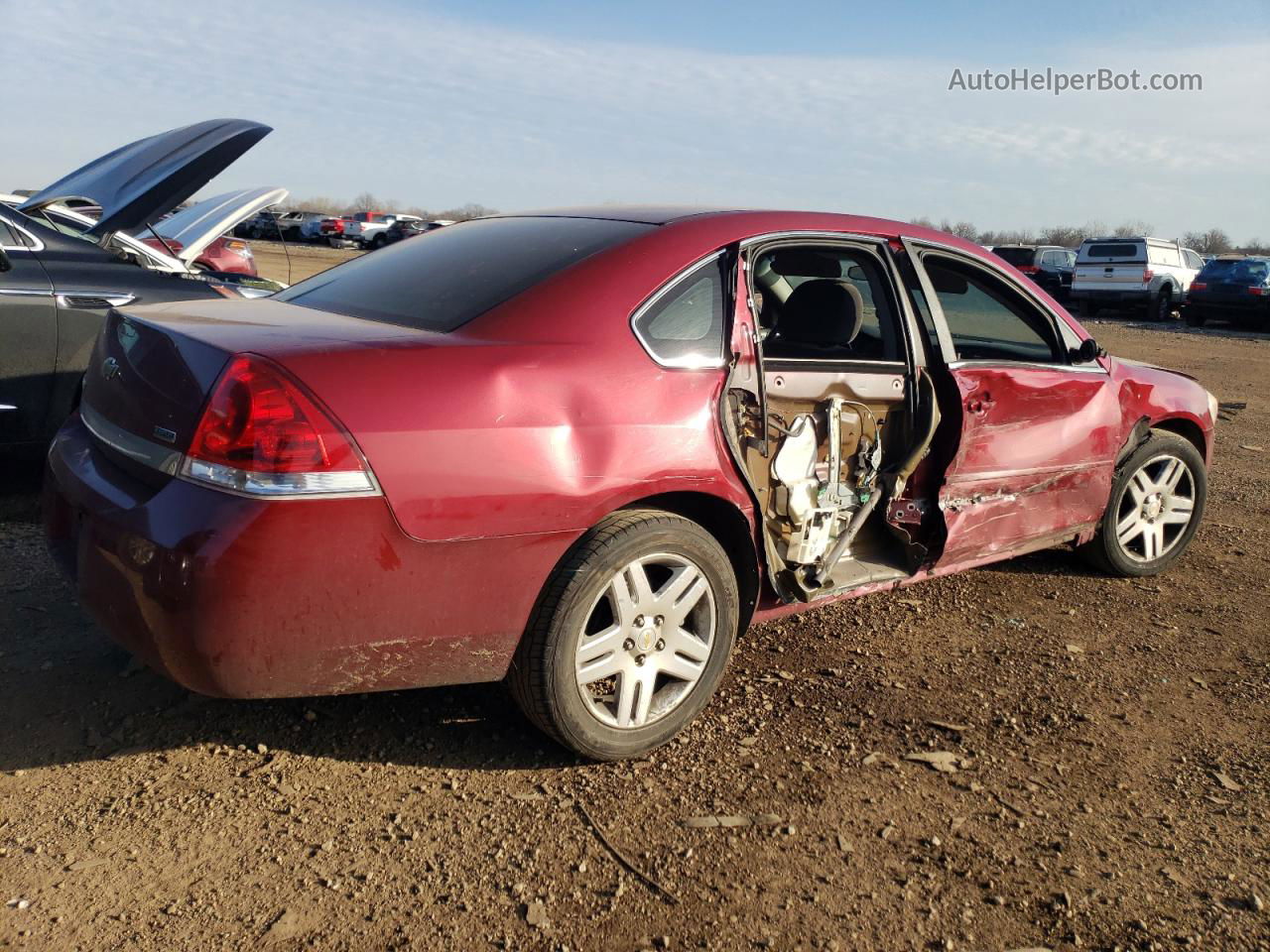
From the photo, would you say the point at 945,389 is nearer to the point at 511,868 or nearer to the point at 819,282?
the point at 819,282

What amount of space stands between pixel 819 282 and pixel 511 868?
2.27 metres

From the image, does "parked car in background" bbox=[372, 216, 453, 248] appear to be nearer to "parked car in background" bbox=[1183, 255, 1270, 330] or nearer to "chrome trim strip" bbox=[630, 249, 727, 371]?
"parked car in background" bbox=[1183, 255, 1270, 330]

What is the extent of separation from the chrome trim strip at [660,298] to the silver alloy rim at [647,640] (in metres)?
0.55

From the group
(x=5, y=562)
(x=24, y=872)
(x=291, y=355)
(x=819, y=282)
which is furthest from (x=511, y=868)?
(x=5, y=562)

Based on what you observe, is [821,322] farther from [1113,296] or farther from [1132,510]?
[1113,296]

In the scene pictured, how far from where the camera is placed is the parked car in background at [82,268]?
5.05 meters

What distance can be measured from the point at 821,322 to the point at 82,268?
12.1ft

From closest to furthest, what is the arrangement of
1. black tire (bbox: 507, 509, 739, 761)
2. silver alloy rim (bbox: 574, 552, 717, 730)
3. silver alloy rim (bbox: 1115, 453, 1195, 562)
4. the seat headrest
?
black tire (bbox: 507, 509, 739, 761) < silver alloy rim (bbox: 574, 552, 717, 730) < the seat headrest < silver alloy rim (bbox: 1115, 453, 1195, 562)

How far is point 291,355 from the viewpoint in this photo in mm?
2646

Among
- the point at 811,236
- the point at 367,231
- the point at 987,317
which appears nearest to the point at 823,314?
the point at 811,236

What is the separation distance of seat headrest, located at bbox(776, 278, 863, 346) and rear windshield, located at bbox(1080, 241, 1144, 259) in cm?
2346

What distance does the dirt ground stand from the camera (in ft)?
8.07

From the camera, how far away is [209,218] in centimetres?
604

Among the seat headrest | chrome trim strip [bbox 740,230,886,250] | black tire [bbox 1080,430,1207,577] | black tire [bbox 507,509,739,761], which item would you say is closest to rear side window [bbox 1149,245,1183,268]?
black tire [bbox 1080,430,1207,577]
